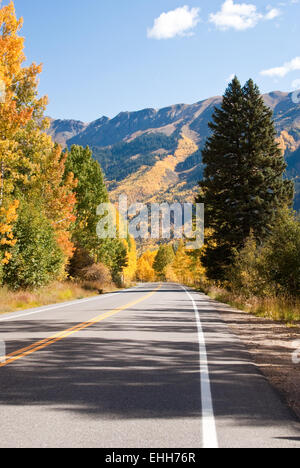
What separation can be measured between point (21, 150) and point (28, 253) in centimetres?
603

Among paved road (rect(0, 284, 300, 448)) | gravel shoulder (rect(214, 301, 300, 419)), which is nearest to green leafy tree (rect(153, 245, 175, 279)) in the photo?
gravel shoulder (rect(214, 301, 300, 419))

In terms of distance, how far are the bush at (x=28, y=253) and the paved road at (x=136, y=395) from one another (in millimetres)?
13513

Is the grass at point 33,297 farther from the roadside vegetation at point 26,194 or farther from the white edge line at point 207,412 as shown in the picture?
the white edge line at point 207,412

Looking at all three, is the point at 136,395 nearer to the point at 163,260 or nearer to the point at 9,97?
the point at 9,97

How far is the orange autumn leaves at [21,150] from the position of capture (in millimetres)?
21594

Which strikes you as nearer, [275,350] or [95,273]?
[275,350]

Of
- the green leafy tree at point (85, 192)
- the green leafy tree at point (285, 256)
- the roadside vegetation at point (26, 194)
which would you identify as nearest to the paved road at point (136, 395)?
the green leafy tree at point (285, 256)

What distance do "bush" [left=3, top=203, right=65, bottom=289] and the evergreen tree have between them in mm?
13132

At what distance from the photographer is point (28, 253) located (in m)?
25.6

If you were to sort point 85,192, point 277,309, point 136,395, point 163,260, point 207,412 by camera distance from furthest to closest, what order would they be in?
1. point 163,260
2. point 85,192
3. point 277,309
4. point 136,395
5. point 207,412

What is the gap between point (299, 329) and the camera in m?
14.5

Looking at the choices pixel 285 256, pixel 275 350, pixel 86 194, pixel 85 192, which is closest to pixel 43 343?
pixel 275 350

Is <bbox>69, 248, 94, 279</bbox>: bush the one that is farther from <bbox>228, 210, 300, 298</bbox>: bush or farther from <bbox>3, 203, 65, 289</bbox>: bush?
<bbox>228, 210, 300, 298</bbox>: bush

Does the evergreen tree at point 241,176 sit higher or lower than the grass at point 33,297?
higher
